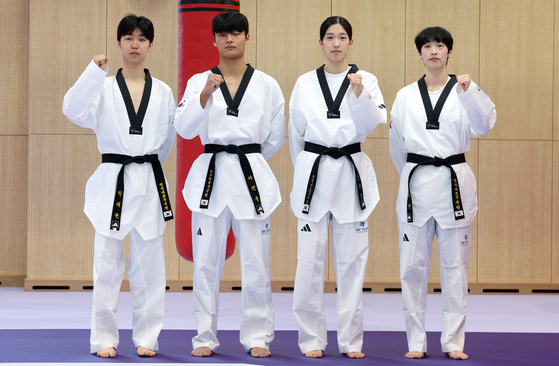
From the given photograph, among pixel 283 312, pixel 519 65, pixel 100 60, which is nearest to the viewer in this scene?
pixel 100 60

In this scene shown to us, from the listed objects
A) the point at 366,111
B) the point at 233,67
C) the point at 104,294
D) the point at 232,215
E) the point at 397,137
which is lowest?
the point at 104,294

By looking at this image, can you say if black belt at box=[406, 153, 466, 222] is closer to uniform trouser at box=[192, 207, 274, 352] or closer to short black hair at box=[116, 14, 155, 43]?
uniform trouser at box=[192, 207, 274, 352]

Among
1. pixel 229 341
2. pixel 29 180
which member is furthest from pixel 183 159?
pixel 29 180

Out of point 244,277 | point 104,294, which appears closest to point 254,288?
point 244,277

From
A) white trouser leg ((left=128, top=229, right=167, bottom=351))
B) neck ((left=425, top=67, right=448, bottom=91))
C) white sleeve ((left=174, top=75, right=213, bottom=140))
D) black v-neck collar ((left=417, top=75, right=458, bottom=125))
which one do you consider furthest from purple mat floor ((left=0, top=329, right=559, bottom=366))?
neck ((left=425, top=67, right=448, bottom=91))

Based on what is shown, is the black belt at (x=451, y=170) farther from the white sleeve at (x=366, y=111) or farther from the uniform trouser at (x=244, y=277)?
the uniform trouser at (x=244, y=277)

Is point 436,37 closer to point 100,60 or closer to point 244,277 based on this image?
point 244,277

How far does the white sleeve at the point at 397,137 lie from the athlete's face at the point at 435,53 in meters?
0.29

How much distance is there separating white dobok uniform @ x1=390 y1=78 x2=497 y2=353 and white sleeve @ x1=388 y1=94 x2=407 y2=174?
0.12 meters

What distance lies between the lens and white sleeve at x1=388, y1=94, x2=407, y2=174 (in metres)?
3.75

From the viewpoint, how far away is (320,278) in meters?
3.61

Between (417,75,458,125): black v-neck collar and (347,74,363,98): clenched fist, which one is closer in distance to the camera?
(347,74,363,98): clenched fist

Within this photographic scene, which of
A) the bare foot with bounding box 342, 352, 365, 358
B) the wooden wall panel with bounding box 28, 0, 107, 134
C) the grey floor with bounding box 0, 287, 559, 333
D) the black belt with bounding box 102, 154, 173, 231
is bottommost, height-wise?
the grey floor with bounding box 0, 287, 559, 333

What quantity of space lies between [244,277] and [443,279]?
1.22 m
